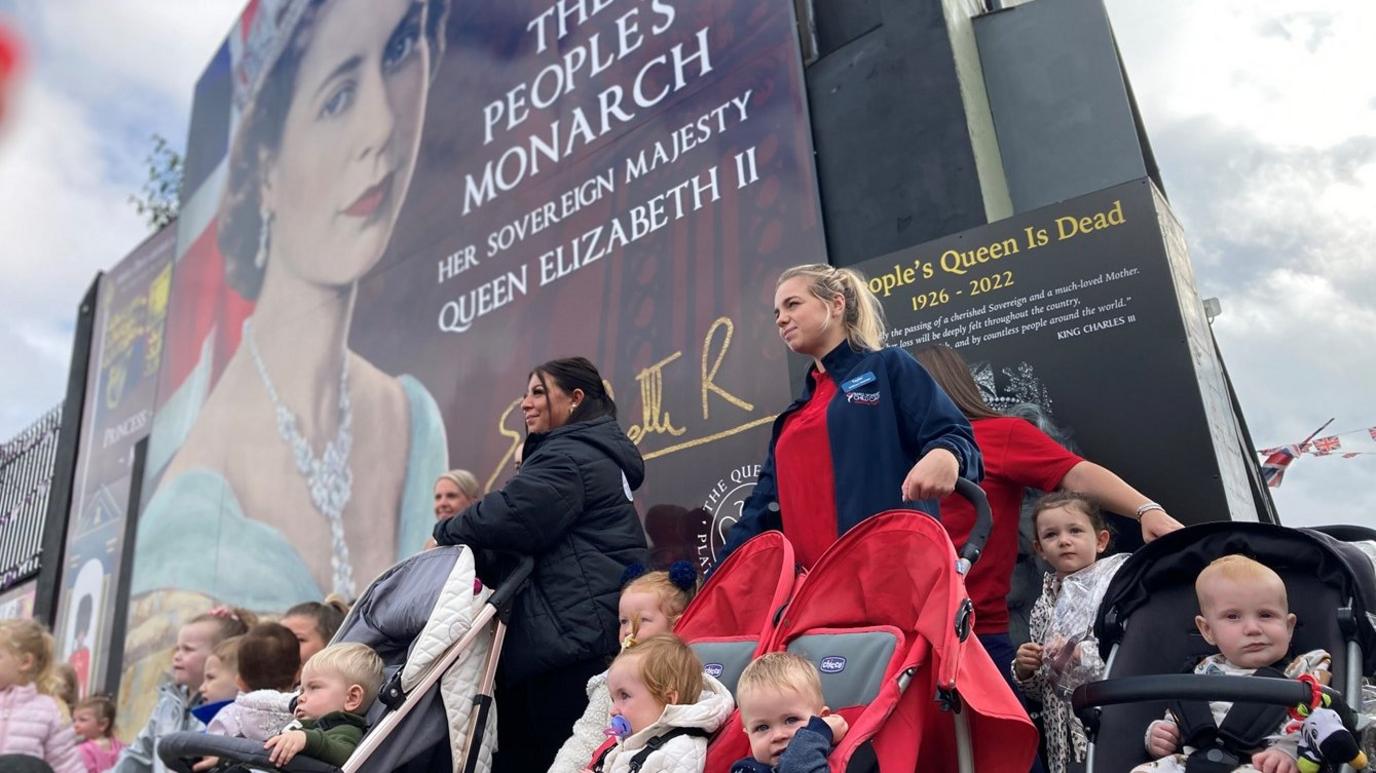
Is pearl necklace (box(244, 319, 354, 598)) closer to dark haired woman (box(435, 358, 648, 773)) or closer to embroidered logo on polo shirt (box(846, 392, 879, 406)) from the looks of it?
dark haired woman (box(435, 358, 648, 773))

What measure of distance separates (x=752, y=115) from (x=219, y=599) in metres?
5.92

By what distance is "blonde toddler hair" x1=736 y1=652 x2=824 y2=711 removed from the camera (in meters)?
2.22

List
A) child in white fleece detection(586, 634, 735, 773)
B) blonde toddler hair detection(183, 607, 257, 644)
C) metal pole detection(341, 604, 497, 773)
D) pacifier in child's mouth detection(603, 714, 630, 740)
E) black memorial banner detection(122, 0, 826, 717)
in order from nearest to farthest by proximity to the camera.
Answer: child in white fleece detection(586, 634, 735, 773) → pacifier in child's mouth detection(603, 714, 630, 740) → metal pole detection(341, 604, 497, 773) → blonde toddler hair detection(183, 607, 257, 644) → black memorial banner detection(122, 0, 826, 717)

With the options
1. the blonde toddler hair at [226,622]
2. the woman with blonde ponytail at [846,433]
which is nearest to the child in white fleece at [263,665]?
the blonde toddler hair at [226,622]

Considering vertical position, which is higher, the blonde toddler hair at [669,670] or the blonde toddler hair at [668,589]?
the blonde toddler hair at [668,589]

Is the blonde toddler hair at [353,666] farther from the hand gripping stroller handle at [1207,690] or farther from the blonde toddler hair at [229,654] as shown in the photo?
the hand gripping stroller handle at [1207,690]

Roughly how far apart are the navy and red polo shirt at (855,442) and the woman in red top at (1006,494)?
32 centimetres

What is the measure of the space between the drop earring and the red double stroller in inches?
306

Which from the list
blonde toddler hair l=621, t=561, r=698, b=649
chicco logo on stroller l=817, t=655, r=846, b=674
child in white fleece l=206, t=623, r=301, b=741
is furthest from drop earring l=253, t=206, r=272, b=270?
chicco logo on stroller l=817, t=655, r=846, b=674

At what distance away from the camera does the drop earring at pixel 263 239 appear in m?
9.50

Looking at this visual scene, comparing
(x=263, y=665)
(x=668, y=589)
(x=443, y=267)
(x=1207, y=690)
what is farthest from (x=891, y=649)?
(x=443, y=267)

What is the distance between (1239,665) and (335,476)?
6551mm

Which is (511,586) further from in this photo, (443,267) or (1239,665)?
(443,267)

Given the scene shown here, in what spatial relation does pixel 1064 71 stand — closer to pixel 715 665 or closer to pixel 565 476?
pixel 565 476
